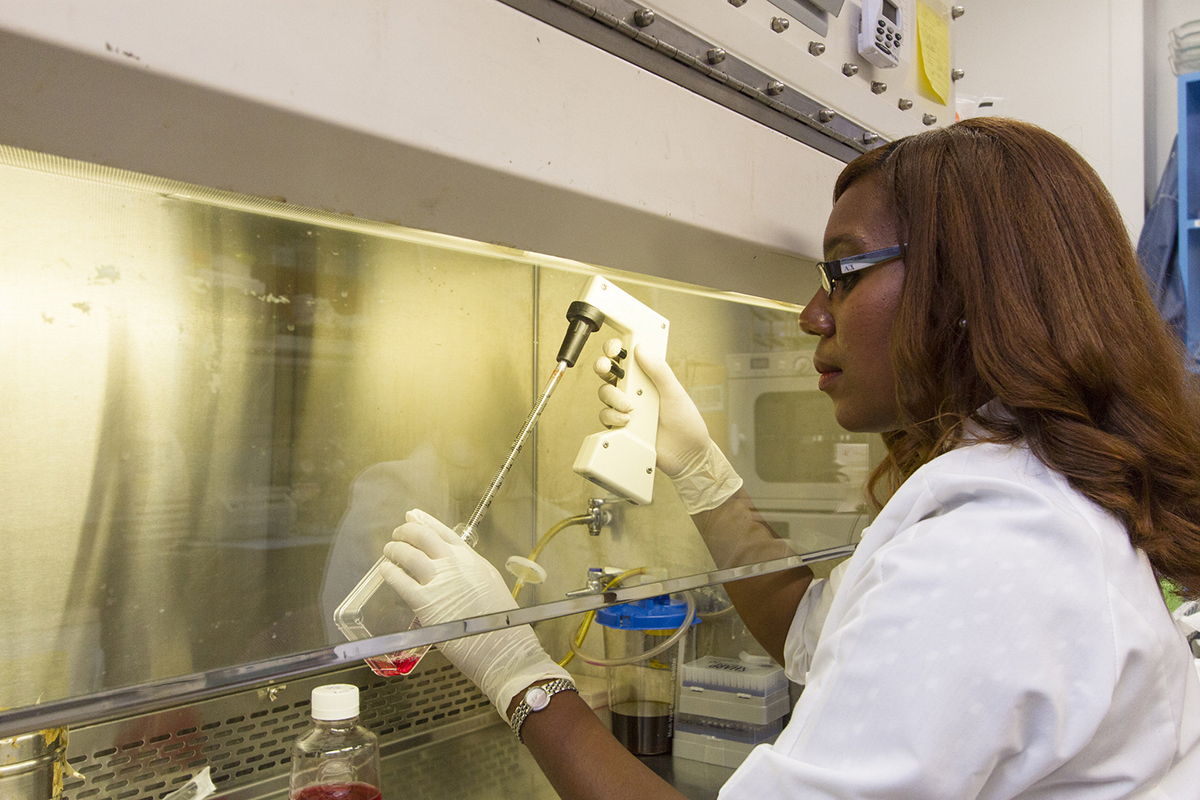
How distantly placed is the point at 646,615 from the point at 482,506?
0.63 m

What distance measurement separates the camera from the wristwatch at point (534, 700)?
0.97 metres

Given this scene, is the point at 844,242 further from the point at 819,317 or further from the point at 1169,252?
the point at 1169,252

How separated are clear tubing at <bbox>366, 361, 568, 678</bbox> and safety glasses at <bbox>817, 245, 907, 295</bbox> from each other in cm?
37

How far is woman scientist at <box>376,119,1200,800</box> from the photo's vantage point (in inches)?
25.5

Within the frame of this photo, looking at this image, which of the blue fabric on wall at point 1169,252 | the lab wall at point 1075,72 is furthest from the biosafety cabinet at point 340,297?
the lab wall at point 1075,72

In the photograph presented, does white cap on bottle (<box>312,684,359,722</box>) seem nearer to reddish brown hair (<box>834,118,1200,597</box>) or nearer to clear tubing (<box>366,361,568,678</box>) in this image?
clear tubing (<box>366,361,568,678</box>)

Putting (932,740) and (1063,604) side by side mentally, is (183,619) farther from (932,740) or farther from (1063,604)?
(1063,604)

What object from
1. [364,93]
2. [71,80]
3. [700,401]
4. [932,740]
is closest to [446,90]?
[364,93]

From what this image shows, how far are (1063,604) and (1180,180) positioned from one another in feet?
6.77

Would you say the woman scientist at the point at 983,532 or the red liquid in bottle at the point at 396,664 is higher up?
the woman scientist at the point at 983,532

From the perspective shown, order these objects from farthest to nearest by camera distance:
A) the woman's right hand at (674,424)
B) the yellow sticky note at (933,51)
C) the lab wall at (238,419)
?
the yellow sticky note at (933,51)
the woman's right hand at (674,424)
the lab wall at (238,419)

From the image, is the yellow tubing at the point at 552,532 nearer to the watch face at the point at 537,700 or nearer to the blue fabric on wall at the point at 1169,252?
the watch face at the point at 537,700

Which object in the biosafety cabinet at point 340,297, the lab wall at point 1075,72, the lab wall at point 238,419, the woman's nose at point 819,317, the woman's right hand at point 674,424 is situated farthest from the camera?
the lab wall at point 1075,72

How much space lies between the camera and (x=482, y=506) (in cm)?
108
